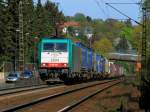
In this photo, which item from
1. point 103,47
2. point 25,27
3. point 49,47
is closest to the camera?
point 49,47

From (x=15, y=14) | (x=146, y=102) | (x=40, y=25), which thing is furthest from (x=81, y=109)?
(x=40, y=25)

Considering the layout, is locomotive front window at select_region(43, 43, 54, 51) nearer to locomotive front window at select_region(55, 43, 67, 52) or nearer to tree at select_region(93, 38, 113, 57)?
locomotive front window at select_region(55, 43, 67, 52)

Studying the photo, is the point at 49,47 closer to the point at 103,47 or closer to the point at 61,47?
the point at 61,47

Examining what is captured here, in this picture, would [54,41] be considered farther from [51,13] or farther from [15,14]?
[51,13]

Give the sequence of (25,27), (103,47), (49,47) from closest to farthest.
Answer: (49,47) < (25,27) < (103,47)

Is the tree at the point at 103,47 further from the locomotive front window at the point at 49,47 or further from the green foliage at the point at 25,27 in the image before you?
the locomotive front window at the point at 49,47

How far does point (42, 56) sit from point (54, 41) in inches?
69.2

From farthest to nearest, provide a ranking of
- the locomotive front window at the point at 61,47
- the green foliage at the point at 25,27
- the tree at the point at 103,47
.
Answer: the tree at the point at 103,47 → the green foliage at the point at 25,27 → the locomotive front window at the point at 61,47

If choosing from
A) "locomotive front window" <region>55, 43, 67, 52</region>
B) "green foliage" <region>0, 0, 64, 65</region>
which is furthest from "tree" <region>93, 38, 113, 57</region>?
"locomotive front window" <region>55, 43, 67, 52</region>

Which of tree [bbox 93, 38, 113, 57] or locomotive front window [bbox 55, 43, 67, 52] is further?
tree [bbox 93, 38, 113, 57]

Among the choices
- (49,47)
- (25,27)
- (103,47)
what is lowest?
(49,47)

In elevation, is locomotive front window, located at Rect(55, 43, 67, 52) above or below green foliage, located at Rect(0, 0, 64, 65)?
below

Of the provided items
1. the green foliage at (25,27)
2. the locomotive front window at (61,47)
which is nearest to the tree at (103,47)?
the green foliage at (25,27)

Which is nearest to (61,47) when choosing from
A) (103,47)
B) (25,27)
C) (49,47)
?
(49,47)
